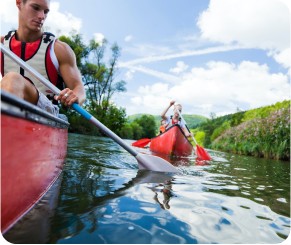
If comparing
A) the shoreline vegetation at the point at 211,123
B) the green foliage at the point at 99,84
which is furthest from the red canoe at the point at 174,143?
the green foliage at the point at 99,84

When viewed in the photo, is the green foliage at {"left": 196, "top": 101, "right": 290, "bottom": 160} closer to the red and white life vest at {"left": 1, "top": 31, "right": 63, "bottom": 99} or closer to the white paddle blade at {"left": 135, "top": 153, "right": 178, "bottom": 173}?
the white paddle blade at {"left": 135, "top": 153, "right": 178, "bottom": 173}

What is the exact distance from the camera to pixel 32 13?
2533 mm

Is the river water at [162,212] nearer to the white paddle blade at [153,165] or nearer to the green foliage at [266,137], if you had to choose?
the white paddle blade at [153,165]

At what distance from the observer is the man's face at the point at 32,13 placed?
2.51 meters

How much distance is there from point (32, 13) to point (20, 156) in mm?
1643

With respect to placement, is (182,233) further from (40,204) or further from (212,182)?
(212,182)

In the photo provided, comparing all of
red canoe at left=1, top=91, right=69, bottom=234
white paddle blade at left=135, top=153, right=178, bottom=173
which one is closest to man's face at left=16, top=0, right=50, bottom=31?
red canoe at left=1, top=91, right=69, bottom=234

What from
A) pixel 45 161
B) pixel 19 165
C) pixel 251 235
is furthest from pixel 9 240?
pixel 251 235

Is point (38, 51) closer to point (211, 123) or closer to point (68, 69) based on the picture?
point (68, 69)

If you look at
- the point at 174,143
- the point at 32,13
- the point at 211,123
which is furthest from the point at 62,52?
the point at 211,123

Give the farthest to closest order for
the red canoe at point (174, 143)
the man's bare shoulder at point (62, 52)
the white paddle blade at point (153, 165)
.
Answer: the red canoe at point (174, 143), the white paddle blade at point (153, 165), the man's bare shoulder at point (62, 52)

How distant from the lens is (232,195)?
2.64 m

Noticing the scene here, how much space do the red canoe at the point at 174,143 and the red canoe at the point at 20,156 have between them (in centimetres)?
527

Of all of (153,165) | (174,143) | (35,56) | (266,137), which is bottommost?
(153,165)
